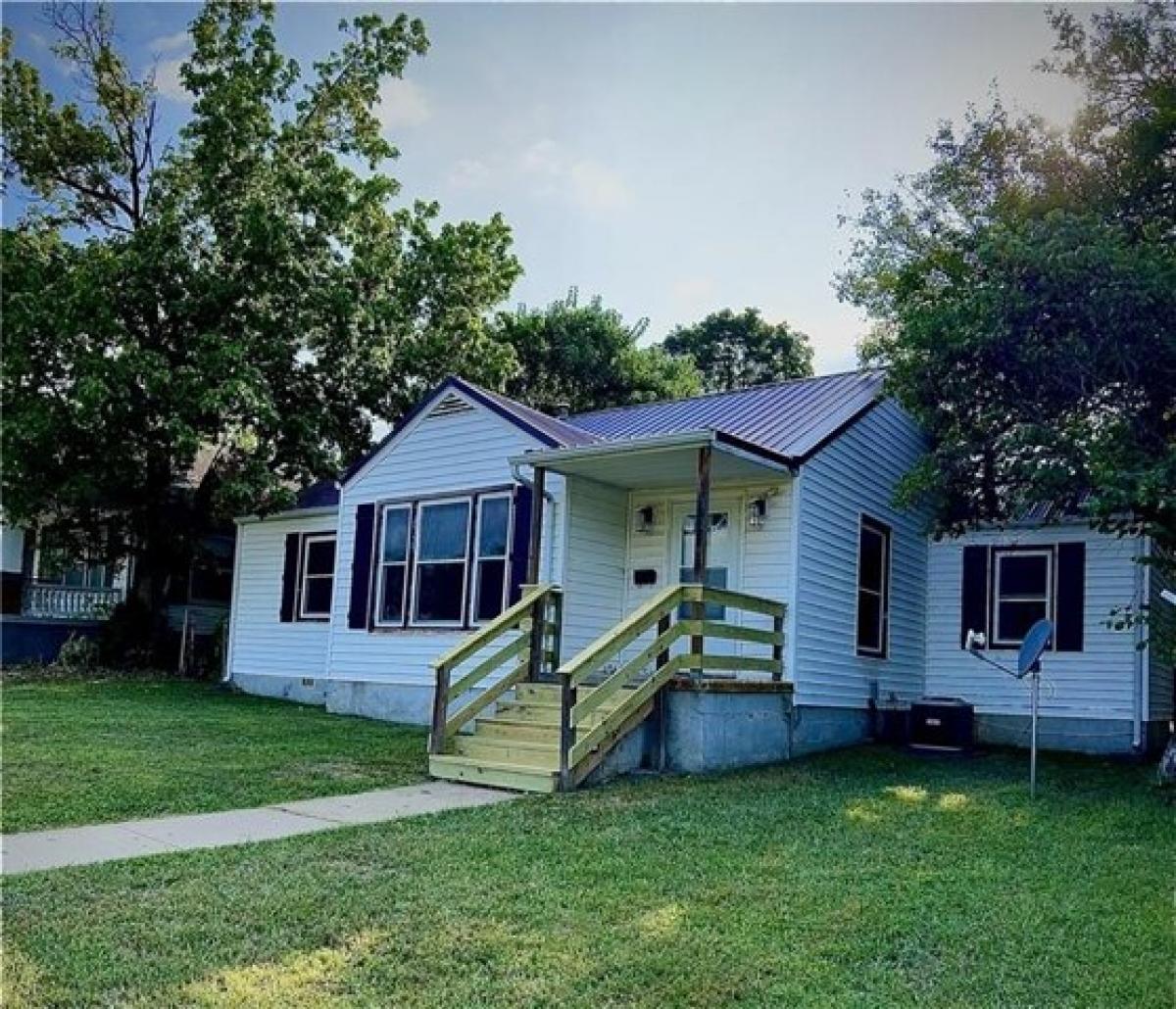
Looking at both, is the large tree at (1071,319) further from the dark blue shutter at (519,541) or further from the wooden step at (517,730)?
the wooden step at (517,730)

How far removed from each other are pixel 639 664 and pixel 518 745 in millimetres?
1235

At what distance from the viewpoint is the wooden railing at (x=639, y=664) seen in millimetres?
8195

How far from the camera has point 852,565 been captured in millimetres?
11711

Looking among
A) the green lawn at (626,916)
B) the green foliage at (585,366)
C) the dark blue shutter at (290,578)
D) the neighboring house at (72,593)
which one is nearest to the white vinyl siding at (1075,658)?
the green lawn at (626,916)

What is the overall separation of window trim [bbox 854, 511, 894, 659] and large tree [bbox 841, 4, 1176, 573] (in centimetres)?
94

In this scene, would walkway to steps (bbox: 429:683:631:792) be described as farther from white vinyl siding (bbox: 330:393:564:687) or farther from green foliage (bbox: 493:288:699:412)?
green foliage (bbox: 493:288:699:412)

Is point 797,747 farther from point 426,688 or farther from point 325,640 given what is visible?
point 325,640

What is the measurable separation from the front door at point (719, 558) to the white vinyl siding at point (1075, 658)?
12.3 feet

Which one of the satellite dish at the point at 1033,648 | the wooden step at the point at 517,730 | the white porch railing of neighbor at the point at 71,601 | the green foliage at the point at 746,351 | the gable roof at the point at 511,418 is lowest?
the wooden step at the point at 517,730

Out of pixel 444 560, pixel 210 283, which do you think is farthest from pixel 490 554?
pixel 210 283

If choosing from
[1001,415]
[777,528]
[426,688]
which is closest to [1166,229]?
[1001,415]

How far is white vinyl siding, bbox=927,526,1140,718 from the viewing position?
1180cm

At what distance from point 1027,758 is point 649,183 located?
720cm

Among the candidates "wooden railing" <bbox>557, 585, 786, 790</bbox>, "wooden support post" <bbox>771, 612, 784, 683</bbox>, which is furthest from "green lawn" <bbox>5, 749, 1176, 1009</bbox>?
"wooden support post" <bbox>771, 612, 784, 683</bbox>
